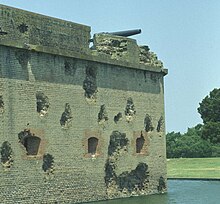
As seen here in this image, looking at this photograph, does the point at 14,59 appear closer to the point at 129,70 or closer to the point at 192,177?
the point at 129,70

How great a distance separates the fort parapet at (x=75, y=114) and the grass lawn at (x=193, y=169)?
37.1 feet

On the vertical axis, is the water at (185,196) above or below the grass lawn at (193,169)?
below

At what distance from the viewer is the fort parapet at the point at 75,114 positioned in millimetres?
19984

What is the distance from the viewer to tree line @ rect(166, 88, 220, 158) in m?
50.6

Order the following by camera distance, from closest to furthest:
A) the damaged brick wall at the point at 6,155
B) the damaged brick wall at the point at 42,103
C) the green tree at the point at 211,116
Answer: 1. the damaged brick wall at the point at 6,155
2. the damaged brick wall at the point at 42,103
3. the green tree at the point at 211,116

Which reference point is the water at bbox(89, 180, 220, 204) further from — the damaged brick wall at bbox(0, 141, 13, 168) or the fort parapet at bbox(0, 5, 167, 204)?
the damaged brick wall at bbox(0, 141, 13, 168)

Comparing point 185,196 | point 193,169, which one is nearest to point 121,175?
point 185,196

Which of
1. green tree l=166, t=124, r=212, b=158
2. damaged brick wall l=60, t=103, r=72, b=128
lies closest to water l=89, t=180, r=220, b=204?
damaged brick wall l=60, t=103, r=72, b=128

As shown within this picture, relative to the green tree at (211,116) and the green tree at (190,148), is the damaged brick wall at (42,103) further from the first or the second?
the green tree at (190,148)

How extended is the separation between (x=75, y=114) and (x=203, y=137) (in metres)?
30.4

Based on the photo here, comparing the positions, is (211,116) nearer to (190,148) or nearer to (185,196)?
(190,148)

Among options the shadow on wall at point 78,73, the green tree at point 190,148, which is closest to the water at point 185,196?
the shadow on wall at point 78,73

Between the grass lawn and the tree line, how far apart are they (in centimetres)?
235

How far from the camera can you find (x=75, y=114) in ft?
73.5
